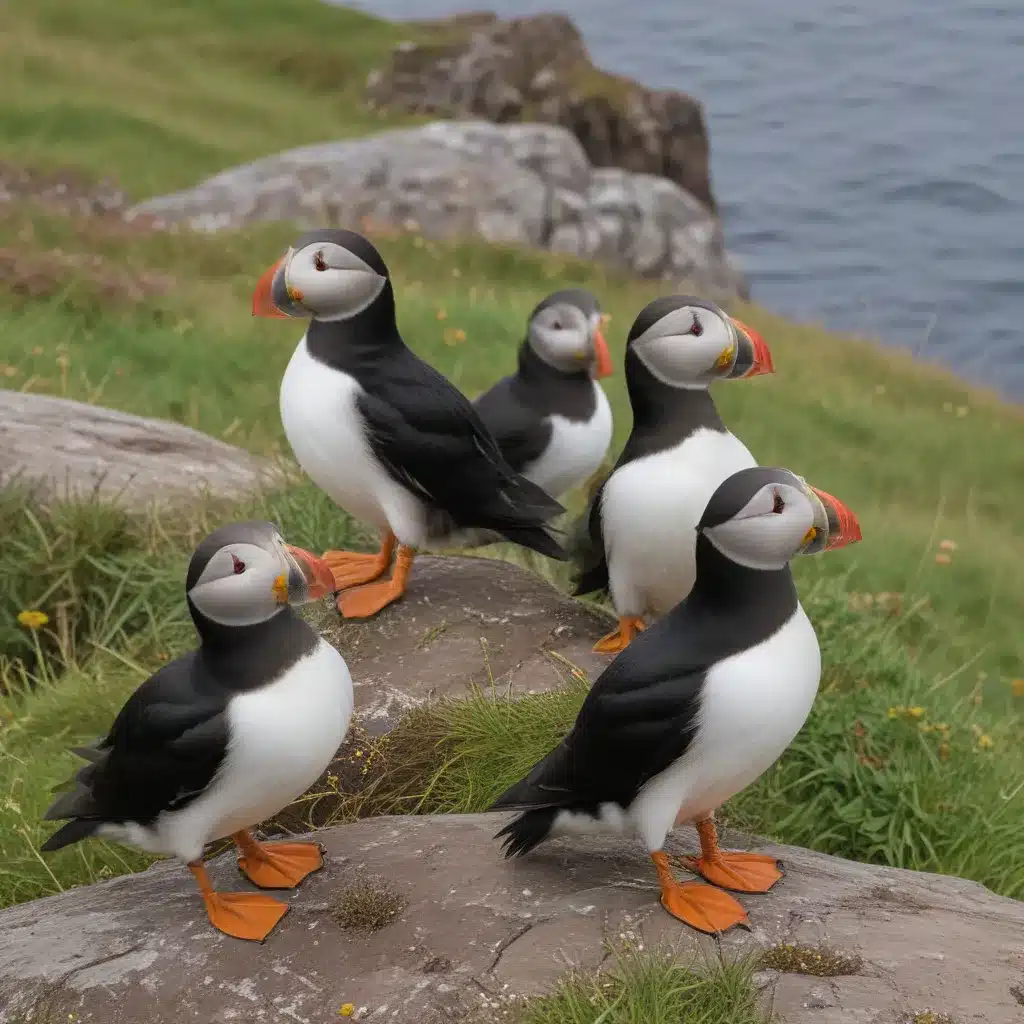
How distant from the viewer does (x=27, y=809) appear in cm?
449

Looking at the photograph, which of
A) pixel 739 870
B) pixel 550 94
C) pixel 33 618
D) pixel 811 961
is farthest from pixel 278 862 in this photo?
pixel 550 94

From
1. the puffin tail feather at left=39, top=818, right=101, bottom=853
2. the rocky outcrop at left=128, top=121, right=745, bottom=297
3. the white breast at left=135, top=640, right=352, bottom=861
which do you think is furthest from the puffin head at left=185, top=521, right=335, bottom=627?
the rocky outcrop at left=128, top=121, right=745, bottom=297

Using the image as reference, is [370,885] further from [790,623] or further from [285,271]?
[285,271]

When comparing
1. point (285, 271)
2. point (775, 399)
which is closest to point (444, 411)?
point (285, 271)

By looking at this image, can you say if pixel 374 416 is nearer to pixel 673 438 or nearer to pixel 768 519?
pixel 673 438

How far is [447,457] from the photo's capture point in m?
4.67

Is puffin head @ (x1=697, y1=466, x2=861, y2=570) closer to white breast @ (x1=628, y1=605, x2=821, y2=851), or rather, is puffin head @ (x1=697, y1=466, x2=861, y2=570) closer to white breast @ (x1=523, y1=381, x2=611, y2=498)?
white breast @ (x1=628, y1=605, x2=821, y2=851)

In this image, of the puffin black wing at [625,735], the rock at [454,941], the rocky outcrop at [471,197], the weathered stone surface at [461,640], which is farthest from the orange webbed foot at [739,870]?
the rocky outcrop at [471,197]

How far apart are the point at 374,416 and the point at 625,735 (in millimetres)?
1721

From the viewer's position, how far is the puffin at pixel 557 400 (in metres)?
5.57

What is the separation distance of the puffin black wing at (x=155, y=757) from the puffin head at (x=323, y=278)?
4.80ft

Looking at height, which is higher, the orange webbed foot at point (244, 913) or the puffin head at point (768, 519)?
the puffin head at point (768, 519)

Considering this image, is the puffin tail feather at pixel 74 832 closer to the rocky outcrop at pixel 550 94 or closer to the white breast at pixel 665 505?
the white breast at pixel 665 505

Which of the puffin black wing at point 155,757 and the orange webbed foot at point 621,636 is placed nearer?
the puffin black wing at point 155,757
